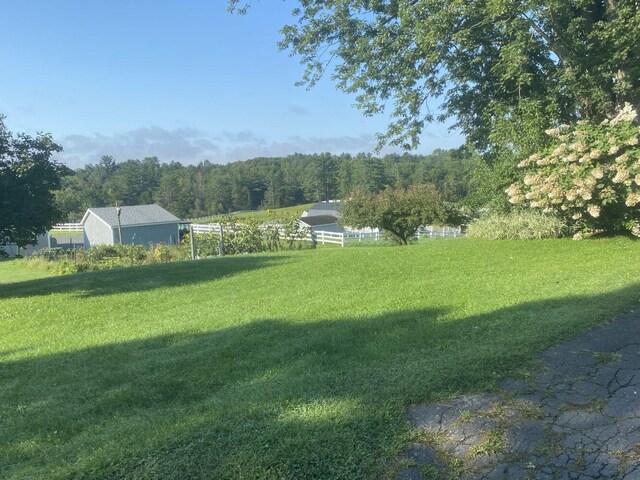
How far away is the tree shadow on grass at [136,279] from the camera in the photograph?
10.6m

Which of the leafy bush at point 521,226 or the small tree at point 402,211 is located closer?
the leafy bush at point 521,226

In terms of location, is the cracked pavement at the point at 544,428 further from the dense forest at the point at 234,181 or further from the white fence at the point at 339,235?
the dense forest at the point at 234,181

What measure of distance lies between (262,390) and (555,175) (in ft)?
27.3

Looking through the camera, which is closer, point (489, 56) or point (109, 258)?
point (489, 56)

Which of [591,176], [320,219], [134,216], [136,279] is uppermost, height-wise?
[134,216]

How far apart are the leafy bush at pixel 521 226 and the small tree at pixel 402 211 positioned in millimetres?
8706

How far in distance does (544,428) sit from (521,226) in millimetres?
10151

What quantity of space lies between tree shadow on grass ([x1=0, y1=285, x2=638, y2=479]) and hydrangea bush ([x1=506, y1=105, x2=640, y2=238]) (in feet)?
13.5

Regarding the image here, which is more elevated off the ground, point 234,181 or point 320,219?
point 234,181

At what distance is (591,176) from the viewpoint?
955 centimetres

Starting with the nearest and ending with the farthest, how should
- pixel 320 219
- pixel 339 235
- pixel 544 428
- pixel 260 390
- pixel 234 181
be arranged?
pixel 544 428, pixel 260 390, pixel 339 235, pixel 320 219, pixel 234 181

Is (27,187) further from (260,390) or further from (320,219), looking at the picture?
(320,219)

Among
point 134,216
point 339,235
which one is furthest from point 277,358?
point 134,216

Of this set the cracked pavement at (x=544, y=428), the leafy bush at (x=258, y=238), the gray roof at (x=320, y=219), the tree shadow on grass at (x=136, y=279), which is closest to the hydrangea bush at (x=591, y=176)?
the tree shadow on grass at (x=136, y=279)
